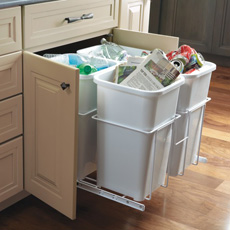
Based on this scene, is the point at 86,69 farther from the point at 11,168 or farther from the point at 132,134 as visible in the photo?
the point at 11,168

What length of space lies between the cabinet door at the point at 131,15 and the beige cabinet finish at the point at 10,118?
2.48 feet

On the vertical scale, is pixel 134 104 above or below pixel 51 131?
above

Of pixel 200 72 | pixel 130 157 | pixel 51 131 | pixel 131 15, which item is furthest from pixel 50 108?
pixel 131 15

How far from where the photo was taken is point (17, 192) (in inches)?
68.1

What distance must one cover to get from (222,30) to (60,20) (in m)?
2.12

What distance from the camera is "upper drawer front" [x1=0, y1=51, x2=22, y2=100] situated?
1512 millimetres

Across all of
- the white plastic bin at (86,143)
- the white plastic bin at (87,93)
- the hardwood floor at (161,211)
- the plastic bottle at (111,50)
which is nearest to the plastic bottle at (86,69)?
the white plastic bin at (87,93)

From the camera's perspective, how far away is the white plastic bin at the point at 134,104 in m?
1.49

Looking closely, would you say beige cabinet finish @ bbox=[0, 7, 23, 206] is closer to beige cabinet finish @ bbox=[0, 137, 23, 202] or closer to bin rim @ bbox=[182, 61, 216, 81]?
beige cabinet finish @ bbox=[0, 137, 23, 202]

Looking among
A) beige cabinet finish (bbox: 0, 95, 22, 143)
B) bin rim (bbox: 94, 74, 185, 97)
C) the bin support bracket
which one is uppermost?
bin rim (bbox: 94, 74, 185, 97)

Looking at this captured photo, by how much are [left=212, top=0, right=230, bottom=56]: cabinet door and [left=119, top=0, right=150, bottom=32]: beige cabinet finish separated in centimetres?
130

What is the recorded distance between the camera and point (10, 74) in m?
1.55

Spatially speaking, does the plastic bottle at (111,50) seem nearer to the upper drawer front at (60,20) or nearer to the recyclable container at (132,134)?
the upper drawer front at (60,20)

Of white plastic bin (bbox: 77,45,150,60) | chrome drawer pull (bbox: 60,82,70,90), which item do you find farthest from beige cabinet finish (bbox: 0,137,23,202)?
white plastic bin (bbox: 77,45,150,60)
